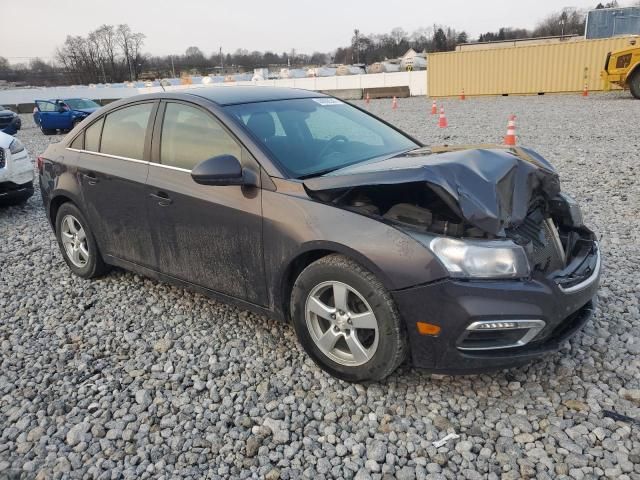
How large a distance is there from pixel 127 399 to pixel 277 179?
5.05 ft

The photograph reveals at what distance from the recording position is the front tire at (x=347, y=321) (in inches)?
106

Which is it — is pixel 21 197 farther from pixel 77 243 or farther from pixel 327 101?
pixel 327 101

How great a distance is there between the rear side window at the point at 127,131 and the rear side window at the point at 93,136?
2.7 inches

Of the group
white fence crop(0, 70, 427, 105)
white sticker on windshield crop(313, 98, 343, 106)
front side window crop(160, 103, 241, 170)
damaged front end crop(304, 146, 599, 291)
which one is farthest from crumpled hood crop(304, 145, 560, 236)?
white fence crop(0, 70, 427, 105)

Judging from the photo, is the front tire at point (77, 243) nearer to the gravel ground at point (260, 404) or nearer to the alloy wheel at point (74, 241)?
the alloy wheel at point (74, 241)

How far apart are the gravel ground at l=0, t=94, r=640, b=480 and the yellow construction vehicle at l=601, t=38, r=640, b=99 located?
1798 cm

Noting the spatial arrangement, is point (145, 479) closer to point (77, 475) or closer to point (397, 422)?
point (77, 475)

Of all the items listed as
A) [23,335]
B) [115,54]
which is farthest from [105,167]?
[115,54]

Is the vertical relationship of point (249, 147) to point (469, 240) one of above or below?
above

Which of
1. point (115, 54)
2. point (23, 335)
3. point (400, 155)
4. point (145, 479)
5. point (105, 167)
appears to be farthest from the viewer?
point (115, 54)

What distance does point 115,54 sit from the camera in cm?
7862

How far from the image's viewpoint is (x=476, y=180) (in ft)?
8.76

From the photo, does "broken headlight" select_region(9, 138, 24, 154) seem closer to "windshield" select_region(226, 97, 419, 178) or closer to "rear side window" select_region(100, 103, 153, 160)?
"rear side window" select_region(100, 103, 153, 160)

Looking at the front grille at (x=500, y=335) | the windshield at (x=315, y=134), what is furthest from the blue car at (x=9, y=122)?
the front grille at (x=500, y=335)
